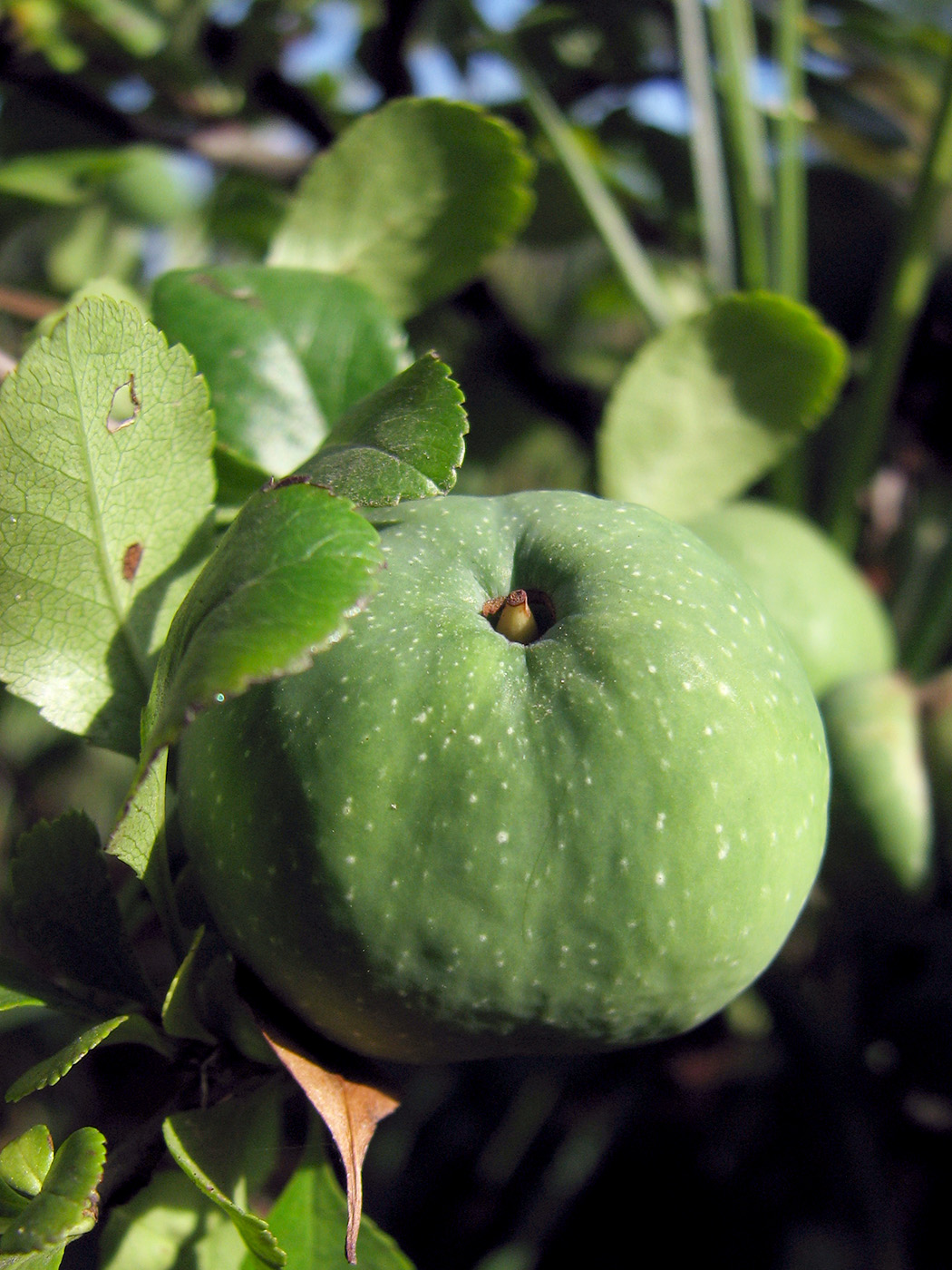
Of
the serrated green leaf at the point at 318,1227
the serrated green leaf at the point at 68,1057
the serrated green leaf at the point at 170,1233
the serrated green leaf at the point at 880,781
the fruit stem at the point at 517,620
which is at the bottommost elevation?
the serrated green leaf at the point at 170,1233

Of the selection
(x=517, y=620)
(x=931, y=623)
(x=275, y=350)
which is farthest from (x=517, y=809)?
(x=931, y=623)

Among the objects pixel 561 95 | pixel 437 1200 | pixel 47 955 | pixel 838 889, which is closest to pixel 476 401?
pixel 561 95

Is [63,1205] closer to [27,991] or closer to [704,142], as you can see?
[27,991]

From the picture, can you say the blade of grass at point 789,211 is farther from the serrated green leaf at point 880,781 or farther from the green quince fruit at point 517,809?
the green quince fruit at point 517,809

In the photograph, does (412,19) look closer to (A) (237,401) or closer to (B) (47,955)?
(A) (237,401)

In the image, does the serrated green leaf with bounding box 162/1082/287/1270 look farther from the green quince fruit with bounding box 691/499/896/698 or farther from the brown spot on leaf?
the green quince fruit with bounding box 691/499/896/698

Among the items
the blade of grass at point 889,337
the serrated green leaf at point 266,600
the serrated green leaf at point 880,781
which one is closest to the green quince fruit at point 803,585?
the serrated green leaf at point 880,781

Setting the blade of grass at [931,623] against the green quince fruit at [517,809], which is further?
the blade of grass at [931,623]
